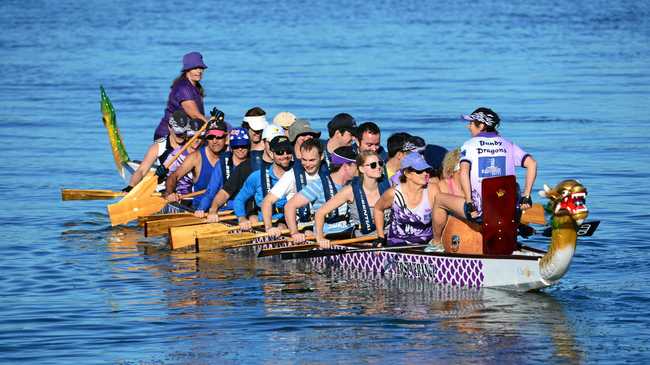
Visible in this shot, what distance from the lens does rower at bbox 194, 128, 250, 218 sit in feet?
56.4

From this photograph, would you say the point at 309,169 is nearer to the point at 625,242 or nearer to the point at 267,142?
the point at 267,142

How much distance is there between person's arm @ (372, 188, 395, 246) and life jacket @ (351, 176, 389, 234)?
0.17 m

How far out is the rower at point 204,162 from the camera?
59.4ft

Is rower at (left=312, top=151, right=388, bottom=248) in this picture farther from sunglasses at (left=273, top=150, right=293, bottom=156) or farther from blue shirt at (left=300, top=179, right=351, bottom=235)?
sunglasses at (left=273, top=150, right=293, bottom=156)

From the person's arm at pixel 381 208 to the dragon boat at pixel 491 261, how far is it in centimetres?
24

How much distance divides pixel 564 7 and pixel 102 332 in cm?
5613

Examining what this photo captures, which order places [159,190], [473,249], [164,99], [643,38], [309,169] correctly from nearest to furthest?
[473,249], [309,169], [159,190], [164,99], [643,38]

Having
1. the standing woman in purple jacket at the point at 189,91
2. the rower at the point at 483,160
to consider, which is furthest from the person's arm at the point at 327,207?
the standing woman in purple jacket at the point at 189,91

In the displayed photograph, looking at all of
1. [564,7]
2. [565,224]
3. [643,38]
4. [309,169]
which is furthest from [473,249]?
[564,7]

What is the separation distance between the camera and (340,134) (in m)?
16.7

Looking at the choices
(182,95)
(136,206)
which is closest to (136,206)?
(136,206)

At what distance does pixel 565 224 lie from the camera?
12992mm

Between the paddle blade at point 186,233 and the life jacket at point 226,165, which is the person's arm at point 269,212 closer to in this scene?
the paddle blade at point 186,233

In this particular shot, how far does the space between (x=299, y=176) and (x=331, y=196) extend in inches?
19.6
